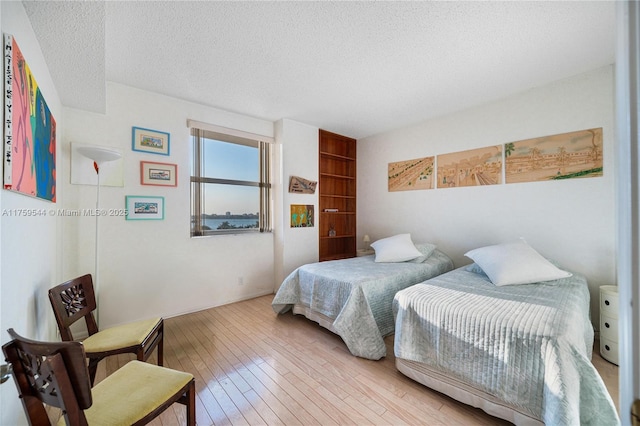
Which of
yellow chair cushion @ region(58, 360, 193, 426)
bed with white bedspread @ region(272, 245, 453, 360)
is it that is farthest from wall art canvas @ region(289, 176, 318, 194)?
A: yellow chair cushion @ region(58, 360, 193, 426)

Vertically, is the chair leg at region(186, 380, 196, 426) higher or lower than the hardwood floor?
higher

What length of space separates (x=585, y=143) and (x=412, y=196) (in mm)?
1916

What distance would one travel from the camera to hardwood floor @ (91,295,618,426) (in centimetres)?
157

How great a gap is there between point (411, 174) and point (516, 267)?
6.55 feet

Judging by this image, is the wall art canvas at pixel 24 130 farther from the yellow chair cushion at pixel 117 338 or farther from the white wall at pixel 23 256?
the yellow chair cushion at pixel 117 338

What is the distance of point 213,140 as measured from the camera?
135 inches

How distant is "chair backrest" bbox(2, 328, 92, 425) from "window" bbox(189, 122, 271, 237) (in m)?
2.44

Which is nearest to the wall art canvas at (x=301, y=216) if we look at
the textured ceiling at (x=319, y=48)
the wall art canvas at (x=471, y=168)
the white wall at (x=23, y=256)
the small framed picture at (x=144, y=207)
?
the textured ceiling at (x=319, y=48)

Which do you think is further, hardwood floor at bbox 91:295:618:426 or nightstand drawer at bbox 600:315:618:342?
nightstand drawer at bbox 600:315:618:342

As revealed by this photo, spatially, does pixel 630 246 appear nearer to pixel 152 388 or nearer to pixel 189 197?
pixel 152 388

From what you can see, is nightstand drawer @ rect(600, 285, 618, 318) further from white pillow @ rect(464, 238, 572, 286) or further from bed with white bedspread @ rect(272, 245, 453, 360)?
bed with white bedspread @ rect(272, 245, 453, 360)

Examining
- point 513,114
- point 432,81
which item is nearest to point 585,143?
point 513,114

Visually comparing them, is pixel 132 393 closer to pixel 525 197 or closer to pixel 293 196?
pixel 293 196

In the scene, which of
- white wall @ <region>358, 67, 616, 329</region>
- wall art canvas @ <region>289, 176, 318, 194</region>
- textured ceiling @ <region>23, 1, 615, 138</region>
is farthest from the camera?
wall art canvas @ <region>289, 176, 318, 194</region>
